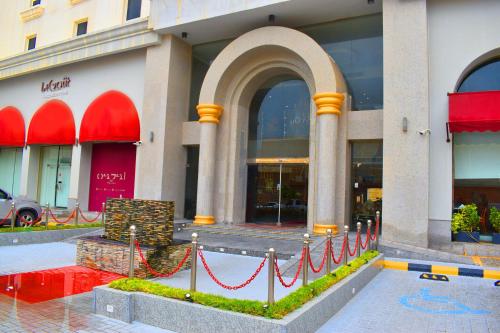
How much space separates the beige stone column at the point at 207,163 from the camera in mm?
15680

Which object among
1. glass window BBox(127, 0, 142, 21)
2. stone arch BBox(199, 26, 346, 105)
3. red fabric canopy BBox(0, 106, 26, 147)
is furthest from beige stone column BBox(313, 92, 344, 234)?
red fabric canopy BBox(0, 106, 26, 147)

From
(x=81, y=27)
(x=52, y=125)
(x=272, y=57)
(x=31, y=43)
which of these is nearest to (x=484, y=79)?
(x=272, y=57)

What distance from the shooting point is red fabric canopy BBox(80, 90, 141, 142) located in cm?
1817

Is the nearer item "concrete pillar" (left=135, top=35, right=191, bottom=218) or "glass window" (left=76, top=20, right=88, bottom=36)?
"concrete pillar" (left=135, top=35, right=191, bottom=218)

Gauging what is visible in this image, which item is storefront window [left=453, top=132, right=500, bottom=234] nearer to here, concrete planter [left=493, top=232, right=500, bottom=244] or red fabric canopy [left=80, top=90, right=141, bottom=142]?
concrete planter [left=493, top=232, right=500, bottom=244]

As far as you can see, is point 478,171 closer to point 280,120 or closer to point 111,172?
point 280,120

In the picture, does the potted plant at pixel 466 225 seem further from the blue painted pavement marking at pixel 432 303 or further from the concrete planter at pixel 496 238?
the blue painted pavement marking at pixel 432 303

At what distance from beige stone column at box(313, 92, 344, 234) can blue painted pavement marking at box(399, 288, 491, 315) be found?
5.18 meters

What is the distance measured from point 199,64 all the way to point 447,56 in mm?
10564

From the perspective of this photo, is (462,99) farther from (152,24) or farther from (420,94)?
(152,24)

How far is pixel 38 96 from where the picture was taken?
75.8 ft

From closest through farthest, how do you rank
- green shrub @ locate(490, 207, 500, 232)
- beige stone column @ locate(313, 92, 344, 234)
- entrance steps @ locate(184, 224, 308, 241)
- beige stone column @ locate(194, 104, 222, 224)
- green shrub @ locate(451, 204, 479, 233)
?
green shrub @ locate(490, 207, 500, 232), green shrub @ locate(451, 204, 479, 233), entrance steps @ locate(184, 224, 308, 241), beige stone column @ locate(313, 92, 344, 234), beige stone column @ locate(194, 104, 222, 224)

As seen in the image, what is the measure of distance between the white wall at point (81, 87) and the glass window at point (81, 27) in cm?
204

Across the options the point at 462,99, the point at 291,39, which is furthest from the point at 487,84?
the point at 291,39
